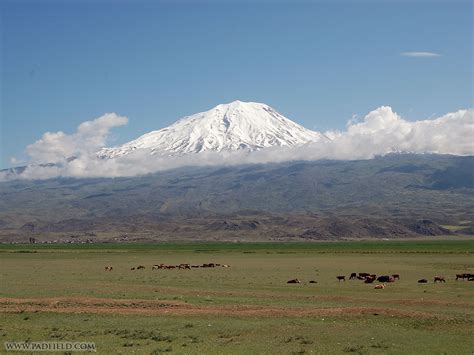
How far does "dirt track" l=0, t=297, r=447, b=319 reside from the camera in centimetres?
2723

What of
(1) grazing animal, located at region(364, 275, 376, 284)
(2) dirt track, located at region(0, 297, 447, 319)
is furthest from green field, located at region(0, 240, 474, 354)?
(1) grazing animal, located at region(364, 275, 376, 284)

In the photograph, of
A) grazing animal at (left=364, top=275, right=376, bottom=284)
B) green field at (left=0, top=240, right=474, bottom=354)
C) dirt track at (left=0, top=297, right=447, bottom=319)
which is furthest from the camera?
grazing animal at (left=364, top=275, right=376, bottom=284)

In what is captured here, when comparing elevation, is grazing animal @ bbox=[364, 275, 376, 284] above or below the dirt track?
below

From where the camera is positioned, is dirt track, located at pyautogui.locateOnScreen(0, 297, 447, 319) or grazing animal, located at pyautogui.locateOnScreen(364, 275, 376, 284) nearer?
dirt track, located at pyautogui.locateOnScreen(0, 297, 447, 319)

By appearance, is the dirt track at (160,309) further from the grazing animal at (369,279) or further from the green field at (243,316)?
the grazing animal at (369,279)

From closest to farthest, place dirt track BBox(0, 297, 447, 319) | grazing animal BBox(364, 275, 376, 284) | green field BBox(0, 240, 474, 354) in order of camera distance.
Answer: green field BBox(0, 240, 474, 354), dirt track BBox(0, 297, 447, 319), grazing animal BBox(364, 275, 376, 284)

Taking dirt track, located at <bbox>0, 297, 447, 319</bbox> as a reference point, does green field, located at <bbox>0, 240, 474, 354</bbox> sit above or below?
below

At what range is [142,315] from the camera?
27.4m

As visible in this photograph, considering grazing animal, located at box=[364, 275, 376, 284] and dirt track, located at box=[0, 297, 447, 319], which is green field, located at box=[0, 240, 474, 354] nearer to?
dirt track, located at box=[0, 297, 447, 319]

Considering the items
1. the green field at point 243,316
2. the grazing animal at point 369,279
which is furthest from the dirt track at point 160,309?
the grazing animal at point 369,279

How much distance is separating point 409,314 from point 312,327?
509cm

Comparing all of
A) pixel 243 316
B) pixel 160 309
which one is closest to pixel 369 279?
pixel 243 316

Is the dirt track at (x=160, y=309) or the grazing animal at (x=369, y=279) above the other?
the dirt track at (x=160, y=309)

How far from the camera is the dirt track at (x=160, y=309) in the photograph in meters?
27.2
